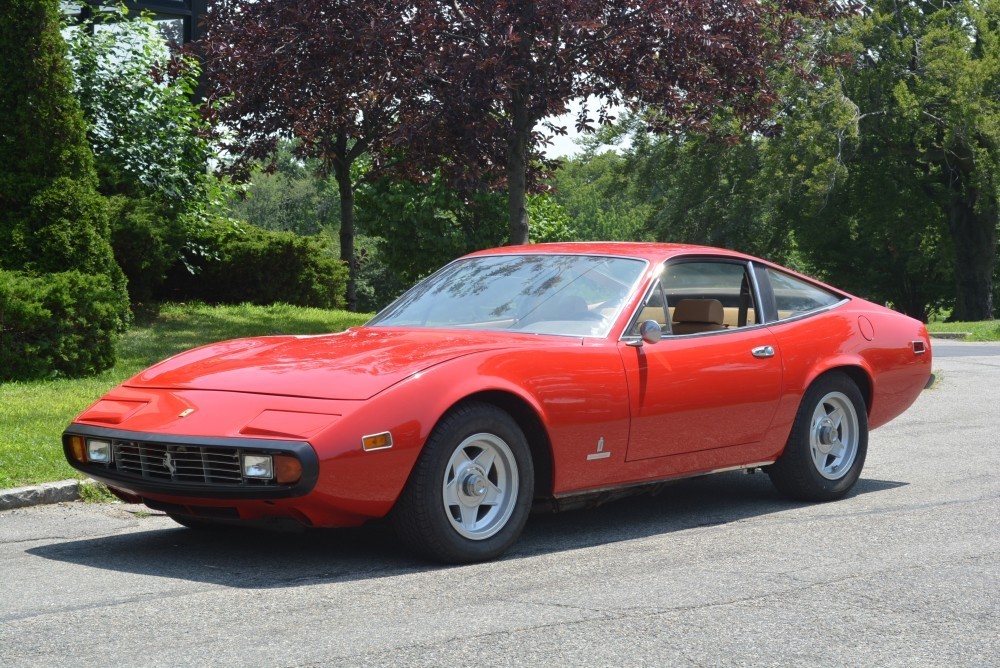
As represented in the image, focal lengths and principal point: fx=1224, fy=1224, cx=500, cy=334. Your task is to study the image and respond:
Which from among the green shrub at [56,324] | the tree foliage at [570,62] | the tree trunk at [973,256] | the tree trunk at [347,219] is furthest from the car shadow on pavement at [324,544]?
the tree trunk at [973,256]

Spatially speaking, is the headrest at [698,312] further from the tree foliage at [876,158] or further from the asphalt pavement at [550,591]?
the tree foliage at [876,158]

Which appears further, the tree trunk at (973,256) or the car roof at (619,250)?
the tree trunk at (973,256)

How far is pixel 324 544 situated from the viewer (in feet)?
18.8

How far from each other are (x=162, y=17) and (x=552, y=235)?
24.0 meters

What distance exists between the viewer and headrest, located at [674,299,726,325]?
6746mm

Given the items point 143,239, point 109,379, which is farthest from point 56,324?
point 143,239

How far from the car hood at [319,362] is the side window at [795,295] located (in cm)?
204

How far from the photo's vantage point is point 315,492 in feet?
16.0

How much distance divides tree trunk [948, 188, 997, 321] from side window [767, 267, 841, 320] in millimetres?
31828

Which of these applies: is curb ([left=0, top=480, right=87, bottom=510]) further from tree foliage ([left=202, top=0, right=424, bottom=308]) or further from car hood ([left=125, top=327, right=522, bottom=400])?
tree foliage ([left=202, top=0, right=424, bottom=308])

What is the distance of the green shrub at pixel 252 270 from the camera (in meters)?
20.4

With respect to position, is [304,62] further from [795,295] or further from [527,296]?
[527,296]

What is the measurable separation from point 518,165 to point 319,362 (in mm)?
10453

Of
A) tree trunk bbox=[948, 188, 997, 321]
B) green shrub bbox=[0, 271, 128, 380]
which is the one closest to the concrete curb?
tree trunk bbox=[948, 188, 997, 321]
